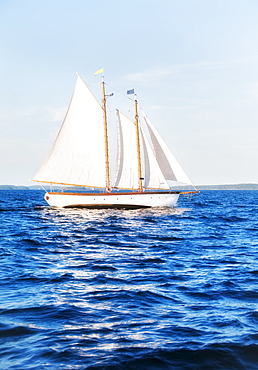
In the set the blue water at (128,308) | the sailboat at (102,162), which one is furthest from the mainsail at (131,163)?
the blue water at (128,308)

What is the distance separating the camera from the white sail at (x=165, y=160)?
41094 millimetres

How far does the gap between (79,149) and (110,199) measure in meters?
6.61

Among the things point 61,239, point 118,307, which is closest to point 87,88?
point 61,239

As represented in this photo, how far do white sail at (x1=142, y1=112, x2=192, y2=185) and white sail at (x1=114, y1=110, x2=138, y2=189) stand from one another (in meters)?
2.88

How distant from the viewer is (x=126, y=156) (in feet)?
142

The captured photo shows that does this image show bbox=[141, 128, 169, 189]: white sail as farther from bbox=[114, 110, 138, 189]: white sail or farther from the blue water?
the blue water

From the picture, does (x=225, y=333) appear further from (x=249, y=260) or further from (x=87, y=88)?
(x=87, y=88)

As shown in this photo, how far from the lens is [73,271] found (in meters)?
11.4

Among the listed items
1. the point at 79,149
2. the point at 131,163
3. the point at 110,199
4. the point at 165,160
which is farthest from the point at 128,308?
the point at 131,163

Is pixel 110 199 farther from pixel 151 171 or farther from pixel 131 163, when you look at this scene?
pixel 151 171

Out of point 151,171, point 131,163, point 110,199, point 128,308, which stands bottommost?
point 128,308

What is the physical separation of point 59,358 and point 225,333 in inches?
115

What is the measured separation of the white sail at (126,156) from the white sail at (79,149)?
223 centimetres

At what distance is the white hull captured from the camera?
4106 centimetres
